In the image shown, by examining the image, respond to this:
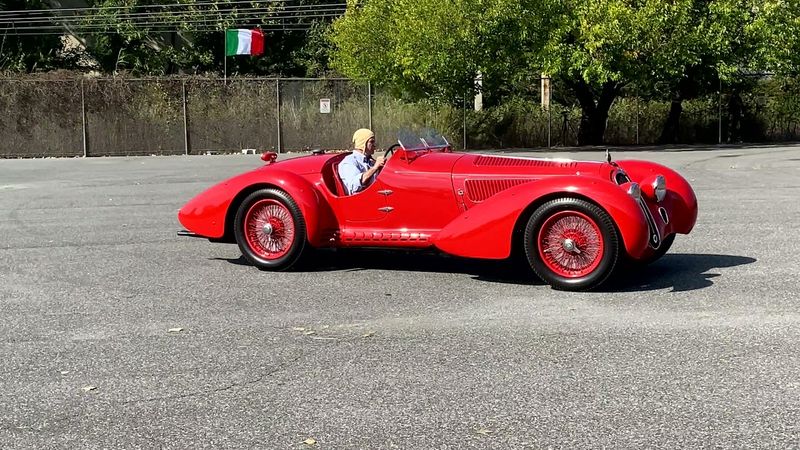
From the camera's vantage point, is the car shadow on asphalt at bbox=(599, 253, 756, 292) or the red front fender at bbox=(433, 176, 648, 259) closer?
the red front fender at bbox=(433, 176, 648, 259)

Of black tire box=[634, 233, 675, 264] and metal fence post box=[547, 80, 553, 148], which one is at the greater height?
metal fence post box=[547, 80, 553, 148]

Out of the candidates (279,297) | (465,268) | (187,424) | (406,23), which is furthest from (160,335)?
(406,23)

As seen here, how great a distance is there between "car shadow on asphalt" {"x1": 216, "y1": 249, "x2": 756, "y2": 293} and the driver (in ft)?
1.93

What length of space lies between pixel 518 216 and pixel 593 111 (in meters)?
24.8

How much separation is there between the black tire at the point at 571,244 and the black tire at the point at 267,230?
206cm

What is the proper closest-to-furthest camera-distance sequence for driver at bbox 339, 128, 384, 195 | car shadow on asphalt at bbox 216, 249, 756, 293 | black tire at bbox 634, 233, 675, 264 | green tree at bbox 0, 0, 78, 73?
car shadow on asphalt at bbox 216, 249, 756, 293
black tire at bbox 634, 233, 675, 264
driver at bbox 339, 128, 384, 195
green tree at bbox 0, 0, 78, 73

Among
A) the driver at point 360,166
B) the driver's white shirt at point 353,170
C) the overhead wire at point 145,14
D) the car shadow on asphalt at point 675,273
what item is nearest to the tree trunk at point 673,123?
the overhead wire at point 145,14

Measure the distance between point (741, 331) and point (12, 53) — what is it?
134 feet

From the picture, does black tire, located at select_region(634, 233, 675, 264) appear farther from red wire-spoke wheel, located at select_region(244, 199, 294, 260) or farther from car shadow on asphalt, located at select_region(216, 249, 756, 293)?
red wire-spoke wheel, located at select_region(244, 199, 294, 260)

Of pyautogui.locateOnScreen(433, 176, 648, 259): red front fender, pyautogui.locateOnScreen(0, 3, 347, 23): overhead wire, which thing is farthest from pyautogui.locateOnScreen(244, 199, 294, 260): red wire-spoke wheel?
pyautogui.locateOnScreen(0, 3, 347, 23): overhead wire

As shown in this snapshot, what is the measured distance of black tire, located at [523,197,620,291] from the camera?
266 inches

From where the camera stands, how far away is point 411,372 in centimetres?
502

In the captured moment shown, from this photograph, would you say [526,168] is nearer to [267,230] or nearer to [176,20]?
[267,230]

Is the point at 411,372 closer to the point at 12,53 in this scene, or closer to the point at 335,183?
the point at 335,183
